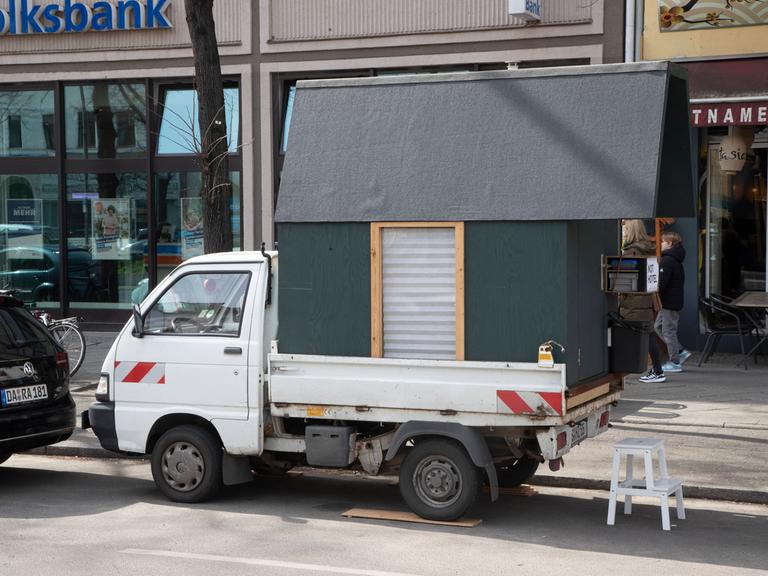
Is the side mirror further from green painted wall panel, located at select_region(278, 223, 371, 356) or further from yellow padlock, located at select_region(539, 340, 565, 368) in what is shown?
yellow padlock, located at select_region(539, 340, 565, 368)

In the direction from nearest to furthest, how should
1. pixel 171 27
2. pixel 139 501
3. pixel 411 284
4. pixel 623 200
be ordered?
pixel 623 200
pixel 411 284
pixel 139 501
pixel 171 27

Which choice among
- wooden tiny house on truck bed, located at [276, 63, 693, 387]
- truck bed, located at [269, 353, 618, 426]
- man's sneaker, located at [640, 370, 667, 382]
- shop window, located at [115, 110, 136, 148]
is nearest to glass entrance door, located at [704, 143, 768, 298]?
man's sneaker, located at [640, 370, 667, 382]

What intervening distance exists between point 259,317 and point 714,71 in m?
9.59

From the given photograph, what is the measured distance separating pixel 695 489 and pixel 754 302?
6.63m

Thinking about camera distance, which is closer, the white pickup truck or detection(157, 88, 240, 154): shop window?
the white pickup truck

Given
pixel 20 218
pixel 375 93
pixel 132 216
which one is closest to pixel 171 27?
pixel 132 216

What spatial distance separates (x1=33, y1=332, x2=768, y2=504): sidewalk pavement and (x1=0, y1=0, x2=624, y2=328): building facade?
4.24 m

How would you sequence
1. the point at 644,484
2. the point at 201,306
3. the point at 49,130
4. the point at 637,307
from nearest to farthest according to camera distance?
the point at 644,484
the point at 201,306
the point at 637,307
the point at 49,130

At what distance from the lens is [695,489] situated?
346 inches

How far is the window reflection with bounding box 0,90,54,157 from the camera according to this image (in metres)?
19.3

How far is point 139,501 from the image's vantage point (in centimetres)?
861

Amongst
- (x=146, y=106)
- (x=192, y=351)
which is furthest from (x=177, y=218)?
(x=192, y=351)

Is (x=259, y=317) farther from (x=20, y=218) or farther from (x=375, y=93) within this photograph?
(x=20, y=218)

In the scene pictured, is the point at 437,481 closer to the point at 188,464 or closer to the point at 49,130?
the point at 188,464
